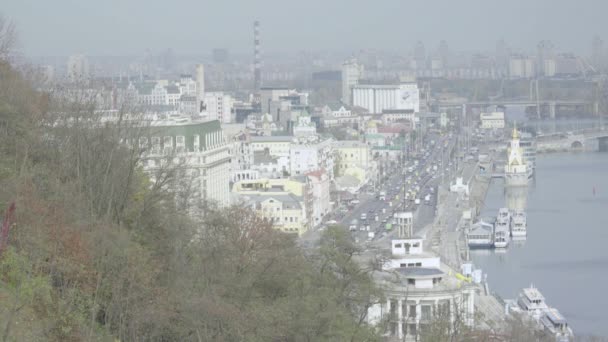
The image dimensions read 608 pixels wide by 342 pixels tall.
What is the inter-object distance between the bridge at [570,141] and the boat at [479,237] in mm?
13769

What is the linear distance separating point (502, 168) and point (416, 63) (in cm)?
4229

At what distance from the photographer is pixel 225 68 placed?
181 feet

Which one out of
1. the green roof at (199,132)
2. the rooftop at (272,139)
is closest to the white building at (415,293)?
the green roof at (199,132)

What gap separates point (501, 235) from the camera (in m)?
14.0

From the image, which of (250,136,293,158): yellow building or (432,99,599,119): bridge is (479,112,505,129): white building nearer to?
(432,99,599,119): bridge

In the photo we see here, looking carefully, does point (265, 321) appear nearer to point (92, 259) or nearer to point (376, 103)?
point (92, 259)

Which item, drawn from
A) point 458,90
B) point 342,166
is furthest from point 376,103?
point 342,166

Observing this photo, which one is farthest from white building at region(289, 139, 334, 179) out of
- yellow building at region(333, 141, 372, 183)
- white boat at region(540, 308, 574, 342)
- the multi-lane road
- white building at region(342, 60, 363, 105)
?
white building at region(342, 60, 363, 105)

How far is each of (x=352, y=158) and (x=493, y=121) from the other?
13624 mm

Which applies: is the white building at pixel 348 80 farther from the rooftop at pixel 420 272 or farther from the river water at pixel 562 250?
the rooftop at pixel 420 272

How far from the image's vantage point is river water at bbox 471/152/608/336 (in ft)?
33.0

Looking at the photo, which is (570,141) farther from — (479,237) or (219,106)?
(479,237)

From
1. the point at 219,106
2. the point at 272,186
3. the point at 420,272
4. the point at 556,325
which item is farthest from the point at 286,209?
the point at 219,106

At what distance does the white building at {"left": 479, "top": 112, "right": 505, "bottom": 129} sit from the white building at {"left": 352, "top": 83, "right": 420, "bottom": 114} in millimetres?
3322
